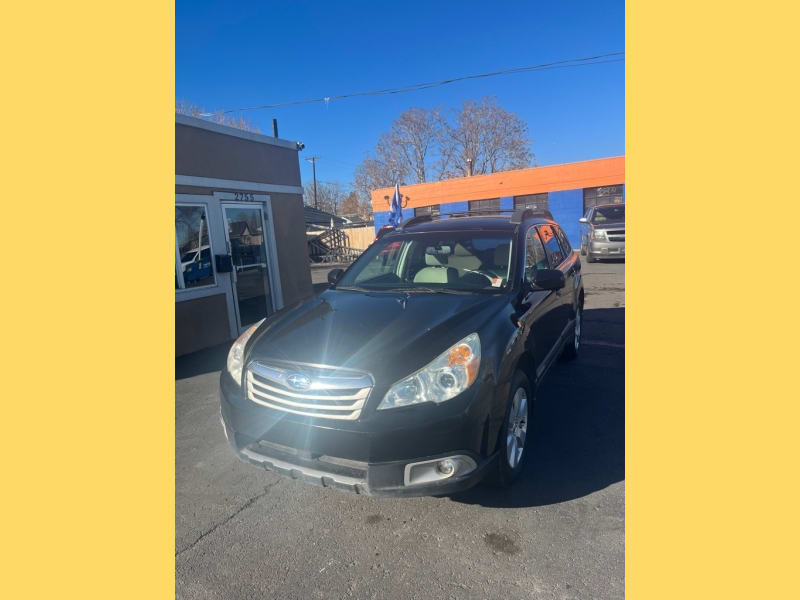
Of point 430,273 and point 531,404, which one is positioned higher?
point 430,273

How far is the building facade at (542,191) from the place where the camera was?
2320 cm

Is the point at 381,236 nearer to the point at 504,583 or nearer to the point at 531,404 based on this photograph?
the point at 531,404

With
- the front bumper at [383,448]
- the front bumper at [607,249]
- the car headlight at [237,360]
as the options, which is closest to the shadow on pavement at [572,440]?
the front bumper at [383,448]

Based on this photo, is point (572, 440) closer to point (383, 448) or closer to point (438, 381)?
point (438, 381)

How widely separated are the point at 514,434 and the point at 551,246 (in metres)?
2.46

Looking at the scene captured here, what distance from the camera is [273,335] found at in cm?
299

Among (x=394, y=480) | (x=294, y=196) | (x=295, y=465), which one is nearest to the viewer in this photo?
(x=394, y=480)

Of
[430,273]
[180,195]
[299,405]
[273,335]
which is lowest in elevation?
[299,405]

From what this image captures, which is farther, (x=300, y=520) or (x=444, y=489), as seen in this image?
(x=300, y=520)

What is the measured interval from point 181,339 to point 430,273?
432 cm

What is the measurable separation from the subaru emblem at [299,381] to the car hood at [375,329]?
0.29 feet

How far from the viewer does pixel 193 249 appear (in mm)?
6707

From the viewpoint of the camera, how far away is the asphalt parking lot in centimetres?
225

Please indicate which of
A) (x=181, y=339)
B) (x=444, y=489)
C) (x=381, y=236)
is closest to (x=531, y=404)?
(x=444, y=489)
